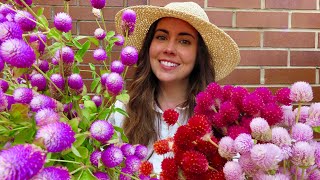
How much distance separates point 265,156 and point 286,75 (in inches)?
46.6

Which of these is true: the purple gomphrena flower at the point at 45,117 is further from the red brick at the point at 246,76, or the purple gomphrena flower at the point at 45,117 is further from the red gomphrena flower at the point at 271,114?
the red brick at the point at 246,76

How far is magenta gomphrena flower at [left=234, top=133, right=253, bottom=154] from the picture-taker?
447 millimetres

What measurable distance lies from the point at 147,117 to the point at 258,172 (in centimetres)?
97

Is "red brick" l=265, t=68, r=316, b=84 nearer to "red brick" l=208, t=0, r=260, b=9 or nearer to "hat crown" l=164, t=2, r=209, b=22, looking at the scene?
"red brick" l=208, t=0, r=260, b=9

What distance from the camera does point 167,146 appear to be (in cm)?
54

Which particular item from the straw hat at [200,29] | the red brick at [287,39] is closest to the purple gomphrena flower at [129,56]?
the straw hat at [200,29]

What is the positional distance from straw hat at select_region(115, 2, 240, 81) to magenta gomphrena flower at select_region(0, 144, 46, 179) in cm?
98

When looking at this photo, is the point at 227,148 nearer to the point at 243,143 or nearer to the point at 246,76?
the point at 243,143

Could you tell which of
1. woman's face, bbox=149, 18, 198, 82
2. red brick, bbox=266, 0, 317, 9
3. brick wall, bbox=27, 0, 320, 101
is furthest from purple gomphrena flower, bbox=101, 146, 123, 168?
red brick, bbox=266, 0, 317, 9

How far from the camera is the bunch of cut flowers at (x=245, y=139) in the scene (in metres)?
0.46

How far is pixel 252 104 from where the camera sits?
494 millimetres

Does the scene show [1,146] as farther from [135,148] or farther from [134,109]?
[134,109]

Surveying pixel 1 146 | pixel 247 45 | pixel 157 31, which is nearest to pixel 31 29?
pixel 1 146

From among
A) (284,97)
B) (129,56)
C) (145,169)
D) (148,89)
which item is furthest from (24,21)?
(148,89)
